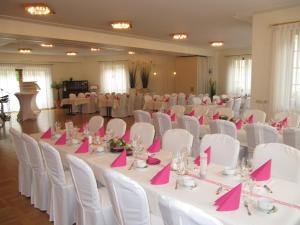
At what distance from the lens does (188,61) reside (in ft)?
43.5

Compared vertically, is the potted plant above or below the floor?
above

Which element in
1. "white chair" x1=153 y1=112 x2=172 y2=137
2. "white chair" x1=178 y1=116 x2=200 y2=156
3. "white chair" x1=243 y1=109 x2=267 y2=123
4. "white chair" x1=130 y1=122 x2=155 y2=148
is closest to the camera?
"white chair" x1=130 y1=122 x2=155 y2=148

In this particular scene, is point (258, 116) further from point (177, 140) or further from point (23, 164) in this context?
point (23, 164)

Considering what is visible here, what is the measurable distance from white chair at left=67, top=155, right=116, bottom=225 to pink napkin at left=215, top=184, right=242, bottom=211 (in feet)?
3.39

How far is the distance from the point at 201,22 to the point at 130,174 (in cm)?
508

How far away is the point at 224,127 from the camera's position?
4359mm

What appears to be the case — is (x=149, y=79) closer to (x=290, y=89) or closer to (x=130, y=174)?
(x=290, y=89)

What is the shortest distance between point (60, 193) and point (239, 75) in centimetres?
1142

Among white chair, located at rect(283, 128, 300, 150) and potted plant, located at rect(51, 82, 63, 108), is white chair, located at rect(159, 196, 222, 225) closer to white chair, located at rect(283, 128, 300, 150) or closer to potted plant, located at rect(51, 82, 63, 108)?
white chair, located at rect(283, 128, 300, 150)

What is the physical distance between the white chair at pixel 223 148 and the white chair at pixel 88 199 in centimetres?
128

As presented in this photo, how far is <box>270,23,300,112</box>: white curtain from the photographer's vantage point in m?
5.29

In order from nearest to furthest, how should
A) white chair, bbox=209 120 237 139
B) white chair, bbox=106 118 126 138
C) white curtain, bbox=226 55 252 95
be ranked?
white chair, bbox=209 120 237 139 < white chair, bbox=106 118 126 138 < white curtain, bbox=226 55 252 95

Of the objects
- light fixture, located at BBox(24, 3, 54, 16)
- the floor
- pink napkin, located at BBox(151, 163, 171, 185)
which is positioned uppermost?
light fixture, located at BBox(24, 3, 54, 16)

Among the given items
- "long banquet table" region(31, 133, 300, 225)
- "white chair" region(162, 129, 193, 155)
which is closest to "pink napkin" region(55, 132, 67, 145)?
"long banquet table" region(31, 133, 300, 225)
